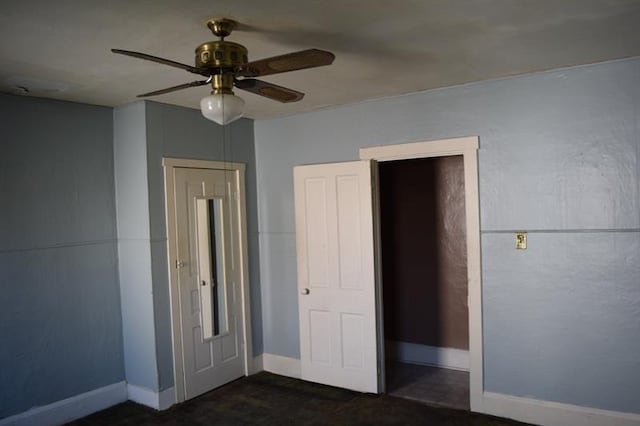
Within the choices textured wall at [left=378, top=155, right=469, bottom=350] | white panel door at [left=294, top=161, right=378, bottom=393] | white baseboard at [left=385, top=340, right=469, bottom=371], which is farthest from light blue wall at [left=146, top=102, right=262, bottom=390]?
white baseboard at [left=385, top=340, right=469, bottom=371]

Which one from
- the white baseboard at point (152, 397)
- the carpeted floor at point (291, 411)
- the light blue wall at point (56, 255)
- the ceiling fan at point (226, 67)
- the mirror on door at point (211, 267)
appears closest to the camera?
the ceiling fan at point (226, 67)

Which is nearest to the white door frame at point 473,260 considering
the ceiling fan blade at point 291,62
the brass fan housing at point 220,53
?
the ceiling fan blade at point 291,62

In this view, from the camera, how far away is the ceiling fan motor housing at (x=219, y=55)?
7.29ft

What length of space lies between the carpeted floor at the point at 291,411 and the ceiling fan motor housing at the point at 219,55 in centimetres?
266

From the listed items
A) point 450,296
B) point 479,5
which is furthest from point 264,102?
point 450,296

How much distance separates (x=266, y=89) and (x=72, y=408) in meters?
3.00

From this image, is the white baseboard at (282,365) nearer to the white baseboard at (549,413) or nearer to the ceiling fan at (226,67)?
the white baseboard at (549,413)

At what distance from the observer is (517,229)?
3.49 metres

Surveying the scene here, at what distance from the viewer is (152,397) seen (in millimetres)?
3896

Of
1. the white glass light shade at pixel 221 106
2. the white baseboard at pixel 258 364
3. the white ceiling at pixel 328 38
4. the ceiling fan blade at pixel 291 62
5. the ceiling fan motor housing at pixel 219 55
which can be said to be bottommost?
the white baseboard at pixel 258 364

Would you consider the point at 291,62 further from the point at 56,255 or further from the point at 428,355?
the point at 428,355

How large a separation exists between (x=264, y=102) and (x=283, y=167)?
82cm

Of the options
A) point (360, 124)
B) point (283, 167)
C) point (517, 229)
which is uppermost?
Answer: point (360, 124)

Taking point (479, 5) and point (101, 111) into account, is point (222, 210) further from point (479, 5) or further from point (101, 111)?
point (479, 5)
